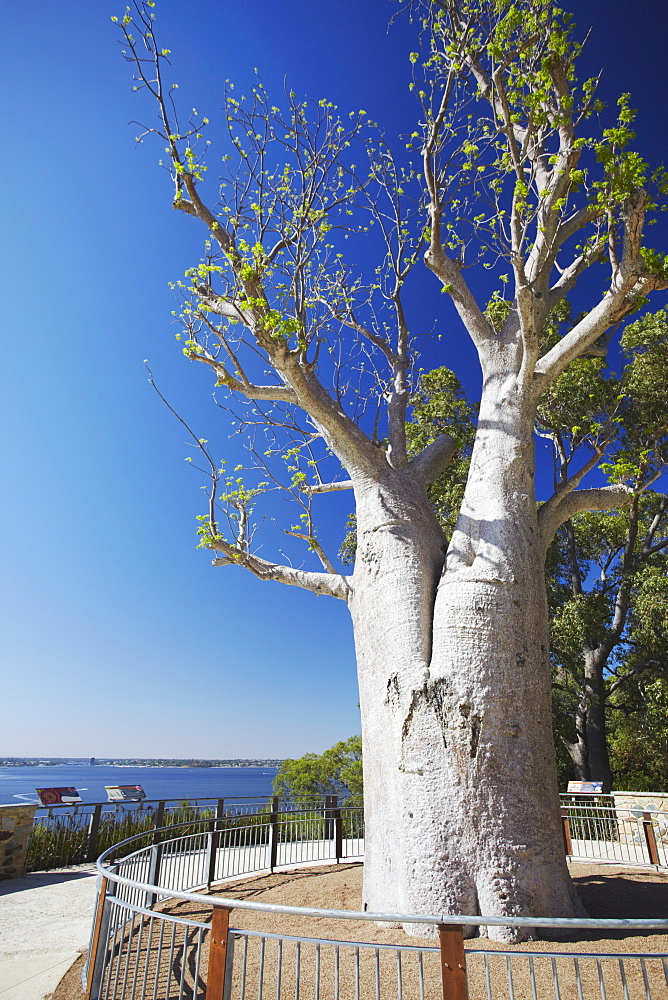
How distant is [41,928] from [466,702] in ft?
16.6

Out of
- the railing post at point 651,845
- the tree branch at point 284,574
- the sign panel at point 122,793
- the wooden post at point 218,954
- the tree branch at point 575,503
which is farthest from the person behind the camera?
the sign panel at point 122,793

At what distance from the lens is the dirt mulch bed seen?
3.71 meters

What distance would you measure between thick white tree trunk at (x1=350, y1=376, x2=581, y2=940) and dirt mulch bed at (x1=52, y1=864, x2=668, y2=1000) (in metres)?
0.37

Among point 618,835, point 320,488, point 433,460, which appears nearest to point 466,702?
point 433,460

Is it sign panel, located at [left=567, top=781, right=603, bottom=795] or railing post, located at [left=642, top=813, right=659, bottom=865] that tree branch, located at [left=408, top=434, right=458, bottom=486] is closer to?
railing post, located at [left=642, top=813, right=659, bottom=865]

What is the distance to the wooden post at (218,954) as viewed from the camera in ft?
9.52

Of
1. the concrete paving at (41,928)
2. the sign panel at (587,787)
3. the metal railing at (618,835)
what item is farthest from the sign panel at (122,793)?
the sign panel at (587,787)

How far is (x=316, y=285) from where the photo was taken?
9180mm

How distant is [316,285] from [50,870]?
10.3m

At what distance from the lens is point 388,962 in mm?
4324

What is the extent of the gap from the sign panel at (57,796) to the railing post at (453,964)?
31.1ft

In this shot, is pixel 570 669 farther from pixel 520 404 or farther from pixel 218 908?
pixel 218 908

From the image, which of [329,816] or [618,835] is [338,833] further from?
[618,835]

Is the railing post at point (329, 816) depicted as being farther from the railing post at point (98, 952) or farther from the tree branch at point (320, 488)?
the railing post at point (98, 952)
